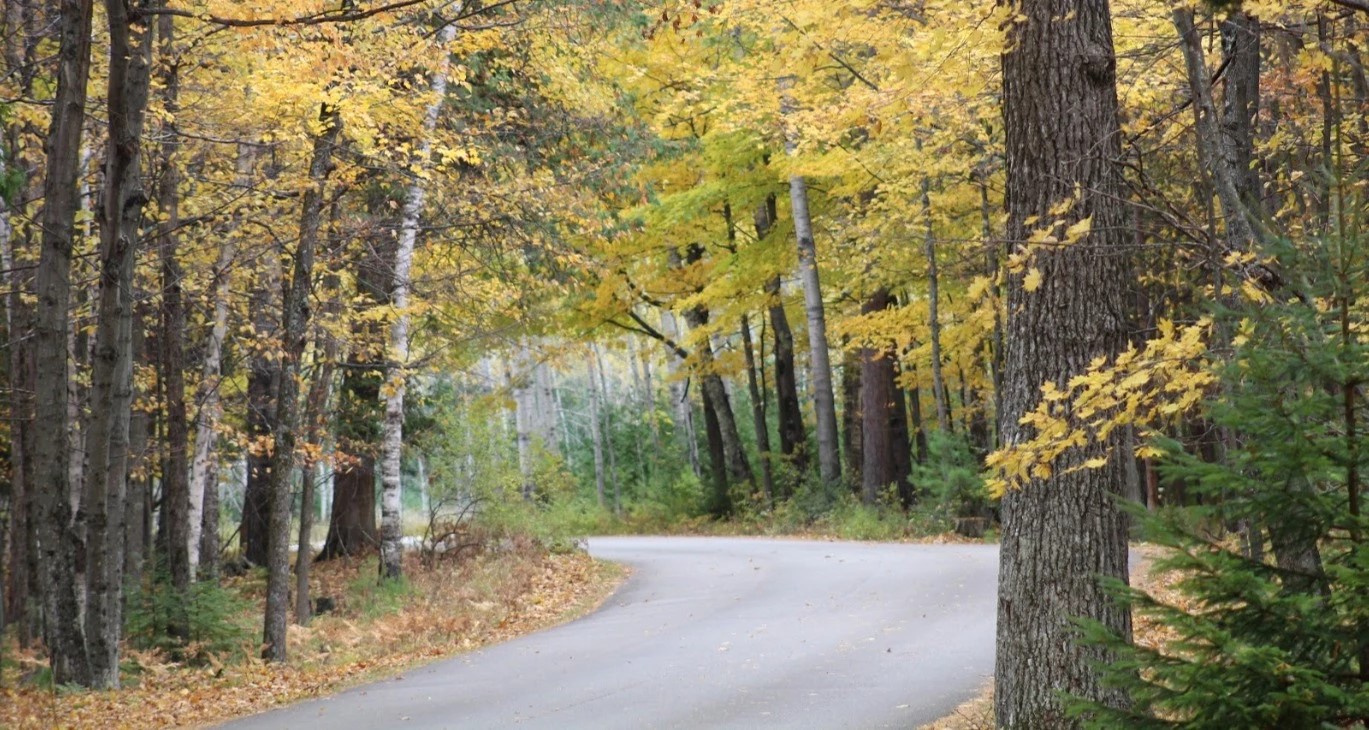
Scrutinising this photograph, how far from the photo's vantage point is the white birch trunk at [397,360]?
1656 cm

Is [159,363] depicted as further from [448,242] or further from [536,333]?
[536,333]

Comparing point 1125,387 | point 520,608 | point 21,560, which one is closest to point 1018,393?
point 1125,387

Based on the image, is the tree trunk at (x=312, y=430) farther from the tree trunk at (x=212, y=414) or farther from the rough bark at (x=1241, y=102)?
the rough bark at (x=1241, y=102)

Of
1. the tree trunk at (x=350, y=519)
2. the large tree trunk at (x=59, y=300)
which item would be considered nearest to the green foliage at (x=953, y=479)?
the tree trunk at (x=350, y=519)

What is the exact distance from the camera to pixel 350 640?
14.3 meters

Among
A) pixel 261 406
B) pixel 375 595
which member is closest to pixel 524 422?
pixel 261 406

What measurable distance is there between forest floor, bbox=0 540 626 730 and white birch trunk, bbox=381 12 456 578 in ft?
2.56

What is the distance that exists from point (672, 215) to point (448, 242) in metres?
7.83

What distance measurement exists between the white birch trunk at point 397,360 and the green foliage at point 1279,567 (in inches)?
494

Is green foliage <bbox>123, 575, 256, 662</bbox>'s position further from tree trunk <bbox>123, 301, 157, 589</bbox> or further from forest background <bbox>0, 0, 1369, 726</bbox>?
tree trunk <bbox>123, 301, 157, 589</bbox>

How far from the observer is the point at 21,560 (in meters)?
18.6

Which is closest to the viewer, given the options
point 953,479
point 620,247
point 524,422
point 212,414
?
point 212,414

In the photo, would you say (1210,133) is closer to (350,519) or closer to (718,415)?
(350,519)

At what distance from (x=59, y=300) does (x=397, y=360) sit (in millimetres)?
6858
